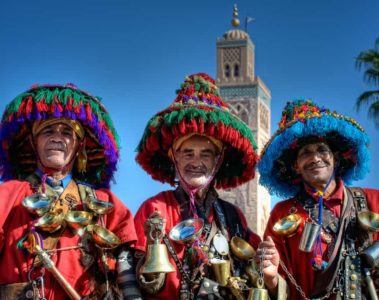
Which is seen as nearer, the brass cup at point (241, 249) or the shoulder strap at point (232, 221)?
the brass cup at point (241, 249)

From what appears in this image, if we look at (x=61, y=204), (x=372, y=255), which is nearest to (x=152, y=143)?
(x=61, y=204)

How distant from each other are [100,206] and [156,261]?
610mm

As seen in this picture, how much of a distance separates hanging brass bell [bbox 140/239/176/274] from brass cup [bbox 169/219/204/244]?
0.32 meters

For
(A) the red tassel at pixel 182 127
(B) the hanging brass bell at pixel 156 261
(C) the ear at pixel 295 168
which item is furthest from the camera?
(C) the ear at pixel 295 168

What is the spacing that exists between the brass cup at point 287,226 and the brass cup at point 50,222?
5.04 feet

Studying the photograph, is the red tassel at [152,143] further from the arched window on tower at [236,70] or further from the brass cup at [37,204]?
the arched window on tower at [236,70]

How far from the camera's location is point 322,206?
5230 millimetres

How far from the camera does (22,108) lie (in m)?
4.93

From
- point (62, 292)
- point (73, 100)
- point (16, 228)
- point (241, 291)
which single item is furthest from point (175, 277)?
point (73, 100)

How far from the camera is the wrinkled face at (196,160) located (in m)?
5.20

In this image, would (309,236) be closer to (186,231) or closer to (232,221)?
(232,221)

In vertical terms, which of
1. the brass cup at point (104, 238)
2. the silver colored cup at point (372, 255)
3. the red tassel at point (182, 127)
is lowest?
the silver colored cup at point (372, 255)

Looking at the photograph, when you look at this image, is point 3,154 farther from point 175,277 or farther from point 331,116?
point 331,116

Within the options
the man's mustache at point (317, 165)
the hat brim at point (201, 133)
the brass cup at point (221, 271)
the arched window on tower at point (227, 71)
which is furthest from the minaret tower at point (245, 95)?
the brass cup at point (221, 271)
